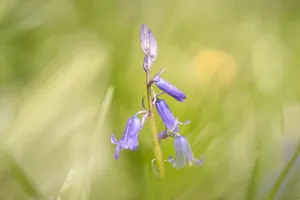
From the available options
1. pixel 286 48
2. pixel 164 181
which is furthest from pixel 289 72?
pixel 164 181

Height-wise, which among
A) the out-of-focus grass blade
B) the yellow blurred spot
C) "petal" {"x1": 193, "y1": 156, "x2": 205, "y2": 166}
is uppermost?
the yellow blurred spot

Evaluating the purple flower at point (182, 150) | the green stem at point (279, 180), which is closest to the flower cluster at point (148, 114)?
the purple flower at point (182, 150)

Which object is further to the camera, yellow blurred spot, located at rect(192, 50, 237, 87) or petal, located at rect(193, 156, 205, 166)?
yellow blurred spot, located at rect(192, 50, 237, 87)

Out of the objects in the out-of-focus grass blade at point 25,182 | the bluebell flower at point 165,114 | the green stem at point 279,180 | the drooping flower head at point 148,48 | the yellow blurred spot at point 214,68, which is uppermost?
the drooping flower head at point 148,48

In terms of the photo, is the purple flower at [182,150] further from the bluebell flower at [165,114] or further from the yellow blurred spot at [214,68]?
the yellow blurred spot at [214,68]

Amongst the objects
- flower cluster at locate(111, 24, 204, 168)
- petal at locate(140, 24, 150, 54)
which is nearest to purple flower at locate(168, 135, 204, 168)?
flower cluster at locate(111, 24, 204, 168)

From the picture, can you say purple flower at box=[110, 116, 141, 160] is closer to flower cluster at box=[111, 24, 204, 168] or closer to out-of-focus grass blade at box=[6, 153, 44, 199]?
flower cluster at box=[111, 24, 204, 168]

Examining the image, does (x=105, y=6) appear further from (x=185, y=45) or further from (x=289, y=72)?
(x=289, y=72)
